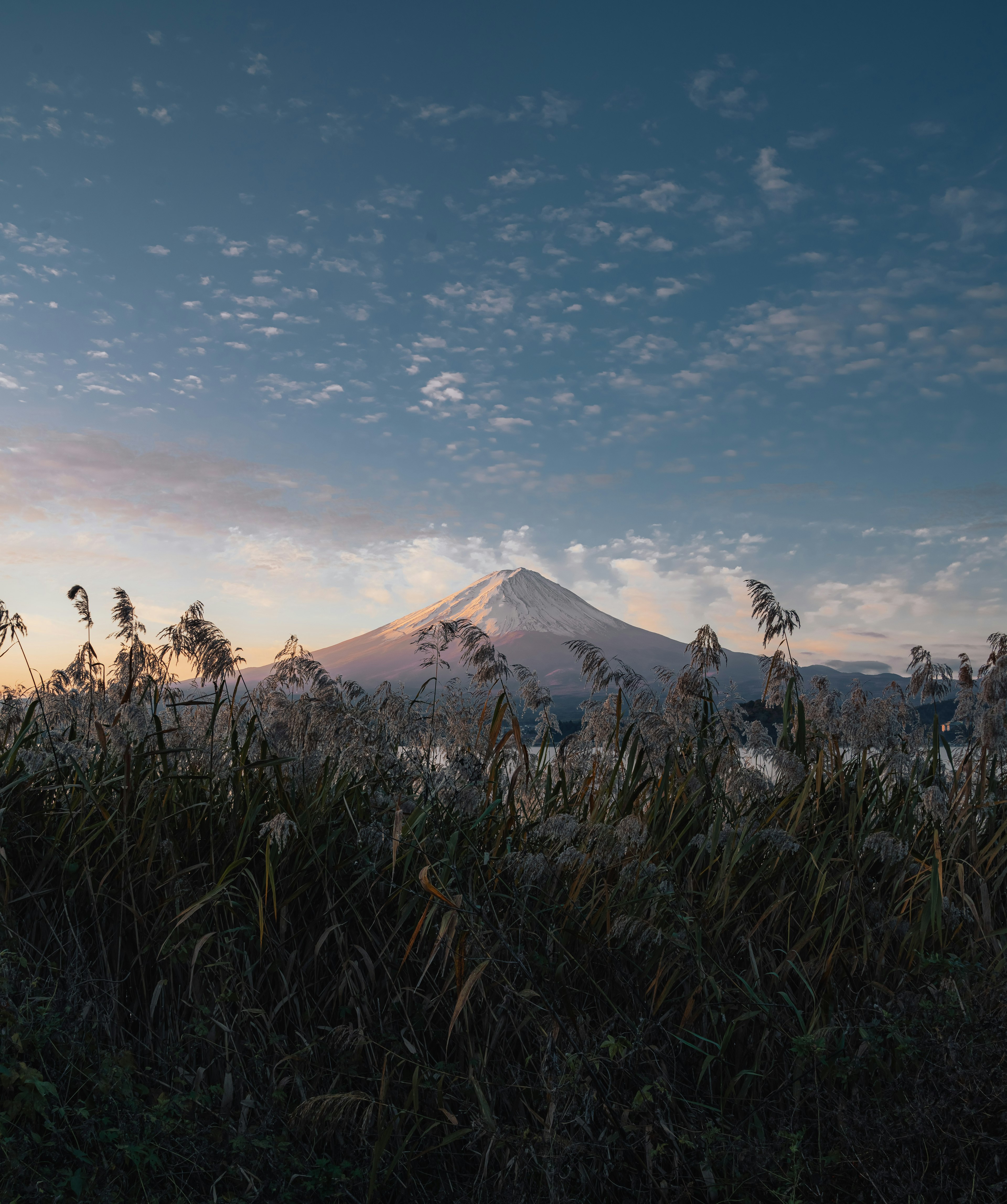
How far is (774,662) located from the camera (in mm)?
5715

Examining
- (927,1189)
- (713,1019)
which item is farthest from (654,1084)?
(927,1189)

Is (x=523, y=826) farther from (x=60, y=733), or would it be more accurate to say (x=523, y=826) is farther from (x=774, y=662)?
(x=60, y=733)

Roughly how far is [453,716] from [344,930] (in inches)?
65.0

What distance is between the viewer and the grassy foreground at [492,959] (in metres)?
2.46

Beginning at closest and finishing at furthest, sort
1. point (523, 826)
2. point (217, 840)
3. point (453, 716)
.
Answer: point (217, 840), point (523, 826), point (453, 716)

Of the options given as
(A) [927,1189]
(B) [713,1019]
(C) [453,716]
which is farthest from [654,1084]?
(C) [453,716]

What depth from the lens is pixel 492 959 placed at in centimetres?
245

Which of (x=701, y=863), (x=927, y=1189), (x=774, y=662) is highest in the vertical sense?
(x=774, y=662)

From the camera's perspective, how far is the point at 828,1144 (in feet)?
8.32

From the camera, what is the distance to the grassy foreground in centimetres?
246

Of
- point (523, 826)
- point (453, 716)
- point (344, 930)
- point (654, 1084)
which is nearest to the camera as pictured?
point (654, 1084)

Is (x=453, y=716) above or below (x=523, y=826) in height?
Result: above

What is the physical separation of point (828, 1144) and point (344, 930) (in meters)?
1.98

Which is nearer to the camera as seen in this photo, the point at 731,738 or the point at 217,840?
the point at 217,840
